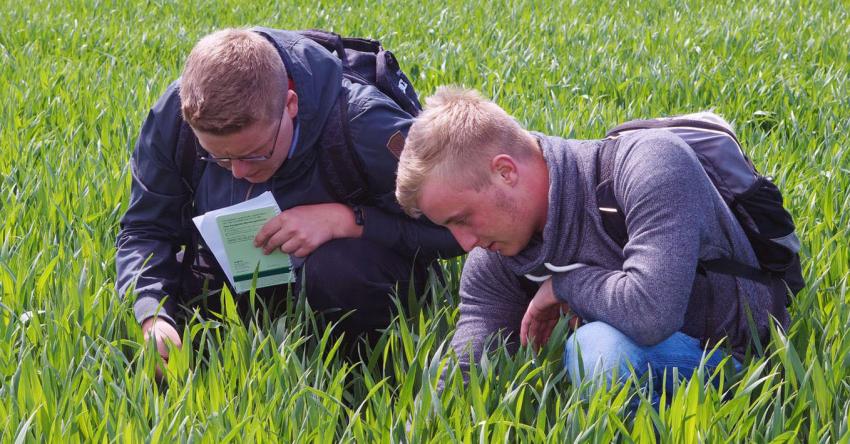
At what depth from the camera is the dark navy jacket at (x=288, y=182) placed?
237 cm

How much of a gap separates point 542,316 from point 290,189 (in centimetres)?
72

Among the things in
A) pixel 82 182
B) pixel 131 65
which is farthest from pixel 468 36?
pixel 82 182

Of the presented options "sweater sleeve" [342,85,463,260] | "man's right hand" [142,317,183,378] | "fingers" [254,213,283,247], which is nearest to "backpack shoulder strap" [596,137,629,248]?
"sweater sleeve" [342,85,463,260]

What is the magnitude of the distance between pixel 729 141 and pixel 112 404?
4.12ft

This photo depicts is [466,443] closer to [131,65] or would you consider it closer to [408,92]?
[408,92]

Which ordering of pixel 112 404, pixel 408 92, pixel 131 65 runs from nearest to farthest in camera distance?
pixel 112 404, pixel 408 92, pixel 131 65

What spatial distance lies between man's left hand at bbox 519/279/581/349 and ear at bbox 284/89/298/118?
2.29ft

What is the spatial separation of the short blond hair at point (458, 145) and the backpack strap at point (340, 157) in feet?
1.26

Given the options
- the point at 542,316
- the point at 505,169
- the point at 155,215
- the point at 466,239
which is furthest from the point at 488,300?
the point at 155,215

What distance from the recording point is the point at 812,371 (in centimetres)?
184

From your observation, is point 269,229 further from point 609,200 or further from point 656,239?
point 656,239

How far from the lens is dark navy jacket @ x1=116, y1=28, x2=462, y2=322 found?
7.78ft

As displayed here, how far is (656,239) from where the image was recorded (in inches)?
72.6

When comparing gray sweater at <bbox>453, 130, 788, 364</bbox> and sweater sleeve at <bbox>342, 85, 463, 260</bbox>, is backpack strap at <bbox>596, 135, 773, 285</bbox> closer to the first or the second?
gray sweater at <bbox>453, 130, 788, 364</bbox>
